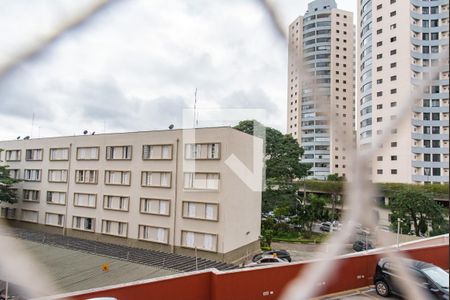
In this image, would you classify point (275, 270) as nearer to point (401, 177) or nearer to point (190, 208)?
point (190, 208)

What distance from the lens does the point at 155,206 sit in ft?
21.9

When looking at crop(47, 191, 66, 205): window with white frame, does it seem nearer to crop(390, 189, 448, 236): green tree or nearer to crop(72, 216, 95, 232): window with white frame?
crop(72, 216, 95, 232): window with white frame

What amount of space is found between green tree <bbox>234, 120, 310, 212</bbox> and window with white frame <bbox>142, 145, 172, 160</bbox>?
124 inches

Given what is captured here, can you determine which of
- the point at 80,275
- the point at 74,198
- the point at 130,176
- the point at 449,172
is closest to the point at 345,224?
the point at 449,172

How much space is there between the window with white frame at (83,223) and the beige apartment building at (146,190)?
3 cm

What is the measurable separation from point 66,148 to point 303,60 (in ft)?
28.1

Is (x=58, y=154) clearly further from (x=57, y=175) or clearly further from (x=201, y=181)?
(x=201, y=181)

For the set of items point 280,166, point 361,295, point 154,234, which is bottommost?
point 154,234

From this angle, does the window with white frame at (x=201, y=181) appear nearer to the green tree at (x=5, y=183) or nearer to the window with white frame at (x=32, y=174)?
the green tree at (x=5, y=183)

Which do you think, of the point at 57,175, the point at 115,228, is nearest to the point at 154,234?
the point at 115,228

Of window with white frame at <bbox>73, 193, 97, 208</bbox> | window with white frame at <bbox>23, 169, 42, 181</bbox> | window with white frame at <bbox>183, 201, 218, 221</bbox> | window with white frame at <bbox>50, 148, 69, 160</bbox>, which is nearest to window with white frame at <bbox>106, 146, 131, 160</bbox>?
window with white frame at <bbox>73, 193, 97, 208</bbox>

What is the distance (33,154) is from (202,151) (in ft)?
16.8

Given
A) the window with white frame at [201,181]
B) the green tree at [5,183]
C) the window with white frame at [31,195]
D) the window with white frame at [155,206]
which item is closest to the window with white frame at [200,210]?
the window with white frame at [201,181]

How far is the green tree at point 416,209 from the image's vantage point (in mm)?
7066
